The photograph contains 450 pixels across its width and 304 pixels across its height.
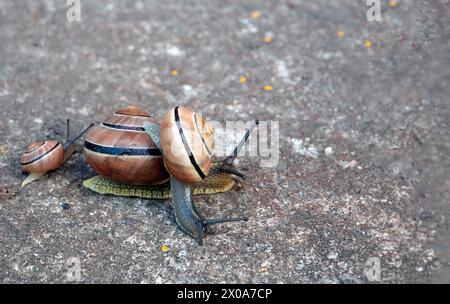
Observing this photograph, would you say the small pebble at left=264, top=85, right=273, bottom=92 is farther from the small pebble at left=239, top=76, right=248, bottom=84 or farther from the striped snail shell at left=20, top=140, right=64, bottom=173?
the striped snail shell at left=20, top=140, right=64, bottom=173

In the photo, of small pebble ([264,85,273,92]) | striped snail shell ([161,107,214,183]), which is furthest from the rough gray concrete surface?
striped snail shell ([161,107,214,183])

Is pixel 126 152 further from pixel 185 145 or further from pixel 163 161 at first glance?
pixel 185 145

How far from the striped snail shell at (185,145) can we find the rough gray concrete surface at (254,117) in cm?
53

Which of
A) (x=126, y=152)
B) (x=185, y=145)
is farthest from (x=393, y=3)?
(x=126, y=152)

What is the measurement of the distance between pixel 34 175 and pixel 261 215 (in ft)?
7.03

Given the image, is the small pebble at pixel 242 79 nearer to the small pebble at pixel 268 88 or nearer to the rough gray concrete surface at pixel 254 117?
the rough gray concrete surface at pixel 254 117

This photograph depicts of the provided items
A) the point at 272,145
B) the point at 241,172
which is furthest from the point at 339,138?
the point at 241,172

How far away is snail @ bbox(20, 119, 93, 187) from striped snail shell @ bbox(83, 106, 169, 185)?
0.41 m

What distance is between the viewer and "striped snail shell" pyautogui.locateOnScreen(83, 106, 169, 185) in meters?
4.61

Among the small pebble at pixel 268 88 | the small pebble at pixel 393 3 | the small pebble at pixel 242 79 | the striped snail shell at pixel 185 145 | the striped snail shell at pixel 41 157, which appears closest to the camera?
the striped snail shell at pixel 185 145

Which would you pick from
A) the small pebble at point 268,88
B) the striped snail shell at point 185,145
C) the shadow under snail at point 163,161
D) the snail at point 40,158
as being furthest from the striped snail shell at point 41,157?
the small pebble at point 268,88

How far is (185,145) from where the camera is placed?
4289 millimetres

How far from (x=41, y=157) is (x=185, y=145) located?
1501 millimetres

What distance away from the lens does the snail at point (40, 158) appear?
4.93 meters
